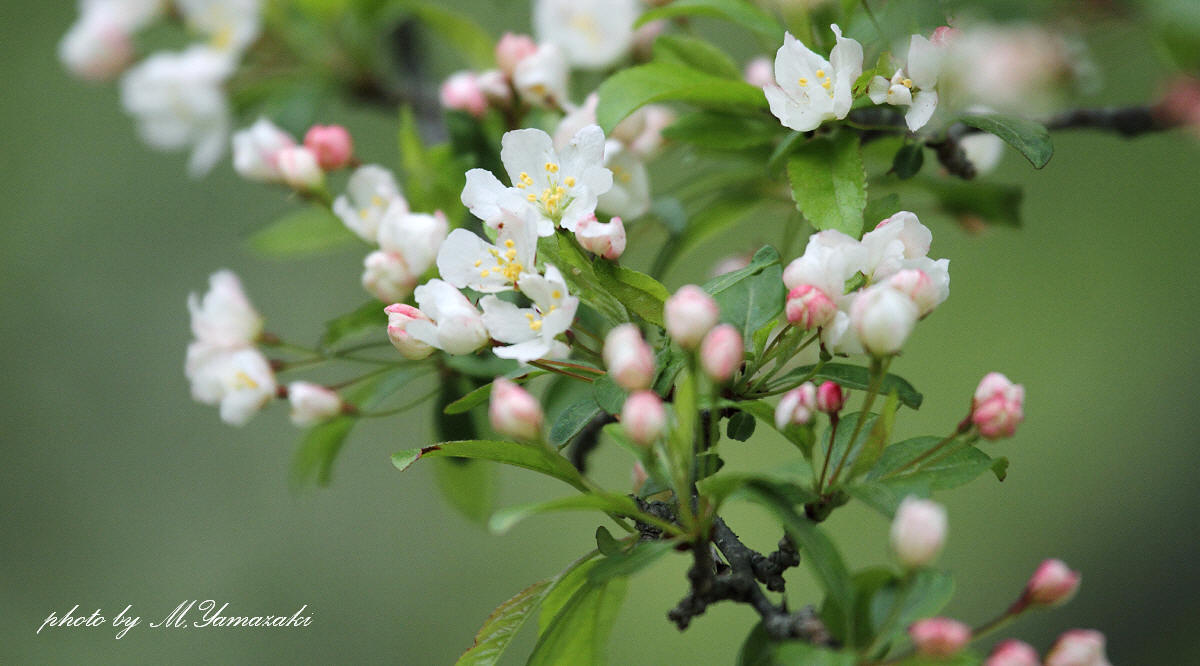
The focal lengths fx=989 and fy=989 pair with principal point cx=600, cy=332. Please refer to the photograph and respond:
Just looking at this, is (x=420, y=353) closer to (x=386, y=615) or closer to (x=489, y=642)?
(x=489, y=642)

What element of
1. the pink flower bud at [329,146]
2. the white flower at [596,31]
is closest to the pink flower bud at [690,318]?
the pink flower bud at [329,146]

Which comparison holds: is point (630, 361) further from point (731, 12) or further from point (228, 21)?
point (228, 21)

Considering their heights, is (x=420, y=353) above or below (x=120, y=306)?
above

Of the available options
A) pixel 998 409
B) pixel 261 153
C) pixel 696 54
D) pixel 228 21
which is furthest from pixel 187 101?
pixel 998 409

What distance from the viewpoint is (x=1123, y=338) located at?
9.92 feet

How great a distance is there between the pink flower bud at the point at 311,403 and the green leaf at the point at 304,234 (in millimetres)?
384

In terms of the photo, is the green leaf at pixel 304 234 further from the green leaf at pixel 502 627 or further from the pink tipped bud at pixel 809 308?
the pink tipped bud at pixel 809 308

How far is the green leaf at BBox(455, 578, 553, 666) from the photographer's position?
0.91 metres

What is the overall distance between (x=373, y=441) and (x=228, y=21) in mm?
1954

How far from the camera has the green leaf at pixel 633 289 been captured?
88cm

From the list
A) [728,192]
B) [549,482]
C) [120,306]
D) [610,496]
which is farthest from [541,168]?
[120,306]

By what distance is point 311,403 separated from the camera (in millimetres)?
1188

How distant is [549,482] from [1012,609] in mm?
2411

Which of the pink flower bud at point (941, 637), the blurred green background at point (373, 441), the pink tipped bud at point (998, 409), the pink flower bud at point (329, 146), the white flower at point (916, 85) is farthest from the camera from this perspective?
the blurred green background at point (373, 441)
